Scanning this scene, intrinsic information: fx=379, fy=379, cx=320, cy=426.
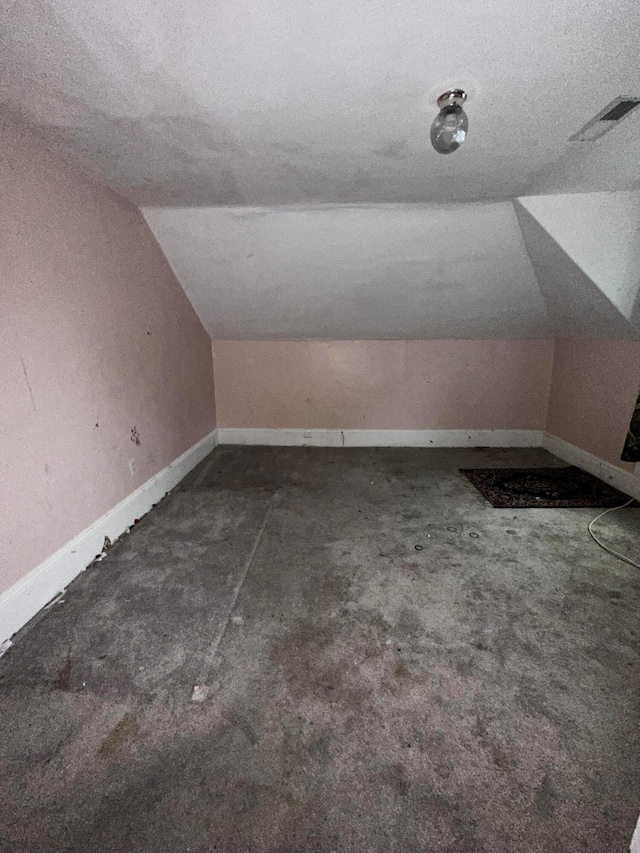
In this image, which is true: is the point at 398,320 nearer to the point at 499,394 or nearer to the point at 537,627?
the point at 499,394

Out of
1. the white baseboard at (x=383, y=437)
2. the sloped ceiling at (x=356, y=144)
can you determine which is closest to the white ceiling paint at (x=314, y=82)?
the sloped ceiling at (x=356, y=144)

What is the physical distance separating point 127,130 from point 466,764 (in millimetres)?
2548

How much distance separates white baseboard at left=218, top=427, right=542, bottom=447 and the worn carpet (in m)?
1.68

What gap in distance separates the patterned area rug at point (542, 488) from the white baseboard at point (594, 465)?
0.05 metres

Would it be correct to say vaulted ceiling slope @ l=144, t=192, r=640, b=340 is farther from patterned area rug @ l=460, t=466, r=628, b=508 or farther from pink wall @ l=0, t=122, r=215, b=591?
patterned area rug @ l=460, t=466, r=628, b=508

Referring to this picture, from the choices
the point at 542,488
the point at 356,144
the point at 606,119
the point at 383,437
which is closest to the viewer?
the point at 606,119

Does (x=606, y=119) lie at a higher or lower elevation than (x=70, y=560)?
higher

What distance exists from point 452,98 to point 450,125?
0.33 ft

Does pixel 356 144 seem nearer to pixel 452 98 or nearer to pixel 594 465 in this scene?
pixel 452 98

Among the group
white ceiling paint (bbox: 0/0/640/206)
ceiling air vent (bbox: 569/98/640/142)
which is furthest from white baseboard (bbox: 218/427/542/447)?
ceiling air vent (bbox: 569/98/640/142)

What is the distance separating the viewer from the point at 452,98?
1.31 meters

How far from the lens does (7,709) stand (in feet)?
4.20

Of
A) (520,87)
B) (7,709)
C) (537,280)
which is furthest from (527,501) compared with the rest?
(7,709)

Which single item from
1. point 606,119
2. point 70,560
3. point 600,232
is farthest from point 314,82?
point 70,560
